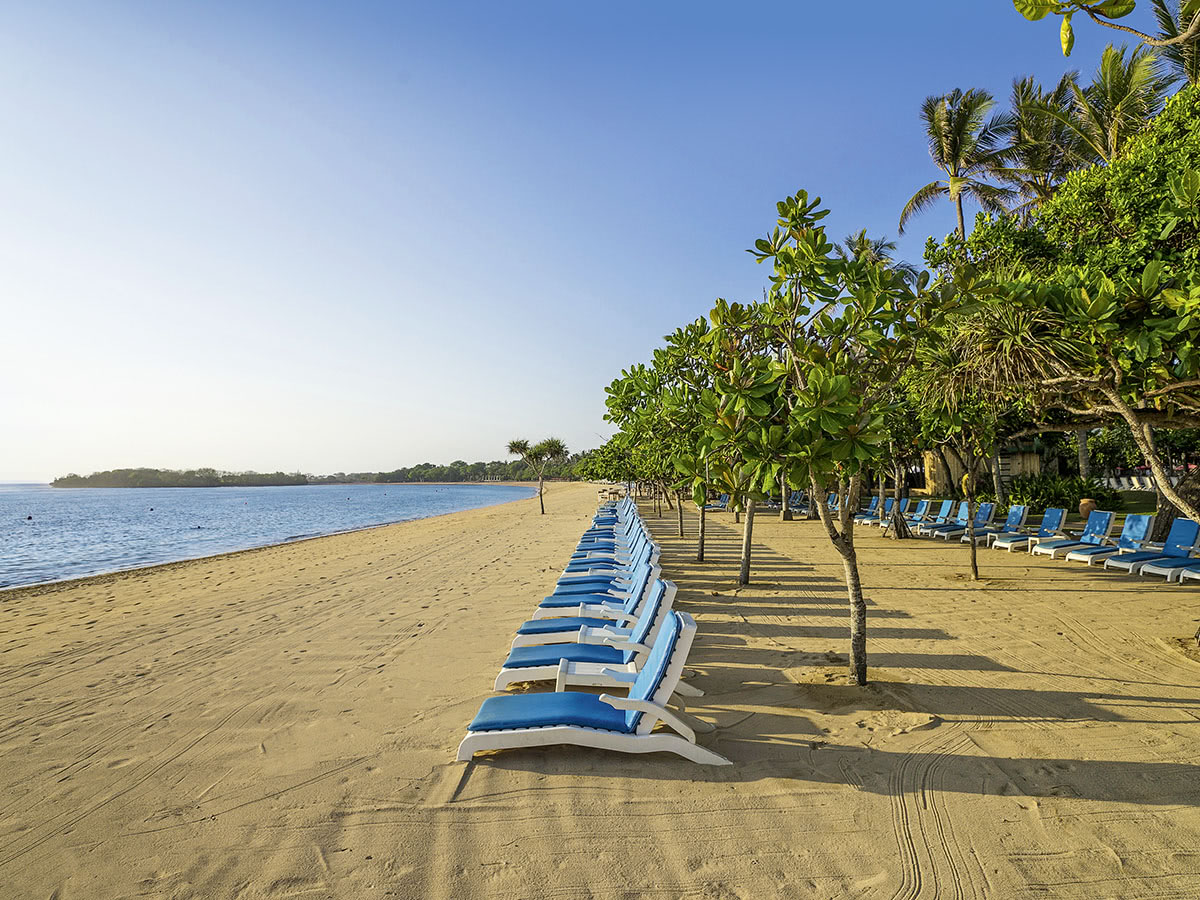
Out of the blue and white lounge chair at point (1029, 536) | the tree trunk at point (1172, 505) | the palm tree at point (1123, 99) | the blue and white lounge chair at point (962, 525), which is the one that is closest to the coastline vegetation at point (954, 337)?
the blue and white lounge chair at point (1029, 536)

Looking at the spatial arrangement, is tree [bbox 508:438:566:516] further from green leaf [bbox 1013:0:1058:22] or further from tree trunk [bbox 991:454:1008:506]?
green leaf [bbox 1013:0:1058:22]

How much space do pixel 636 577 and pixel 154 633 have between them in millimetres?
7027

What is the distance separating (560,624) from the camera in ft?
21.2

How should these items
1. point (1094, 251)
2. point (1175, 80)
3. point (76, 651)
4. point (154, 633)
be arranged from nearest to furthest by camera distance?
point (1094, 251) < point (76, 651) < point (154, 633) < point (1175, 80)

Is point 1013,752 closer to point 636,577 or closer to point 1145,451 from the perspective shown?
point 1145,451

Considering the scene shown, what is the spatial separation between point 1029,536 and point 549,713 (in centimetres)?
1308

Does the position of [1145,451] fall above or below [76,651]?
above

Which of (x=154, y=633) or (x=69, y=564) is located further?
(x=69, y=564)

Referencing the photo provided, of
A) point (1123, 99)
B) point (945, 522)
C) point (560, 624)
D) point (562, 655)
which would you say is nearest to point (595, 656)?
point (562, 655)

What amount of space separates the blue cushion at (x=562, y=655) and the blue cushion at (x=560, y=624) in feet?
1.66

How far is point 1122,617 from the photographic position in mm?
7516

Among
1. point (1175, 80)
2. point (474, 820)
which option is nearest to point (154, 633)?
point (474, 820)

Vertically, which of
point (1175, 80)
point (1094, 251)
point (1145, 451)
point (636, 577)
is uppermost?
point (1175, 80)

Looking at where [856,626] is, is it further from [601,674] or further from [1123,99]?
[1123,99]
